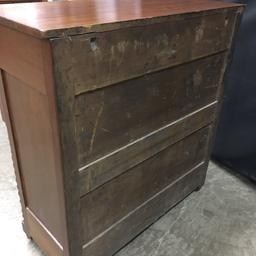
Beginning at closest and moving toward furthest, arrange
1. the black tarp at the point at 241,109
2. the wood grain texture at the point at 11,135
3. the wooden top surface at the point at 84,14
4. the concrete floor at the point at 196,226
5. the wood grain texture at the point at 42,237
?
the wooden top surface at the point at 84,14 → the wood grain texture at the point at 11,135 → the wood grain texture at the point at 42,237 → the concrete floor at the point at 196,226 → the black tarp at the point at 241,109

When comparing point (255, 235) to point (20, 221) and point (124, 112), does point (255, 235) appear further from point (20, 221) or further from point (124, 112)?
point (20, 221)

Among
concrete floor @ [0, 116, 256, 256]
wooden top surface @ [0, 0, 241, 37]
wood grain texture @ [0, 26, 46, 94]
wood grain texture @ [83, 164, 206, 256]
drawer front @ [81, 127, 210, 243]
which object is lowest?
concrete floor @ [0, 116, 256, 256]

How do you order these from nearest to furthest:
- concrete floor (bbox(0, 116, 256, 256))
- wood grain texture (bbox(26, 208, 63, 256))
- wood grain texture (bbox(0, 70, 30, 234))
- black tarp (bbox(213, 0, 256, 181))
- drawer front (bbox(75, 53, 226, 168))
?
1. drawer front (bbox(75, 53, 226, 168))
2. wood grain texture (bbox(0, 70, 30, 234))
3. wood grain texture (bbox(26, 208, 63, 256))
4. concrete floor (bbox(0, 116, 256, 256))
5. black tarp (bbox(213, 0, 256, 181))

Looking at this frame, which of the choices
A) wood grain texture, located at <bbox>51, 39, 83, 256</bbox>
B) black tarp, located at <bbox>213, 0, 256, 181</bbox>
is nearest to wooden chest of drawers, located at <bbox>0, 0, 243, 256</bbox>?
wood grain texture, located at <bbox>51, 39, 83, 256</bbox>

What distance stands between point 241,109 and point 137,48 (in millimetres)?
993

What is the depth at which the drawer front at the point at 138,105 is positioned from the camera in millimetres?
909

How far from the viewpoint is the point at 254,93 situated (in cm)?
162

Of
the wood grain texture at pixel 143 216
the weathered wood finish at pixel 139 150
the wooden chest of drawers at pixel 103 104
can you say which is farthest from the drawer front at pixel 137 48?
the wood grain texture at pixel 143 216

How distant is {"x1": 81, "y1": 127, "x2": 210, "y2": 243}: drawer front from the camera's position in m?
1.08

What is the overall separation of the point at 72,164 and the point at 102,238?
16.8 inches

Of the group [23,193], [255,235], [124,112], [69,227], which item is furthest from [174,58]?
[255,235]

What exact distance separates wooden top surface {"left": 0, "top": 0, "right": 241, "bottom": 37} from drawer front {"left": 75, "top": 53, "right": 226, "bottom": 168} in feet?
0.62

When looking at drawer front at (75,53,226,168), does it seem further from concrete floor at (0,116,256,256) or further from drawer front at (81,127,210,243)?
concrete floor at (0,116,256,256)

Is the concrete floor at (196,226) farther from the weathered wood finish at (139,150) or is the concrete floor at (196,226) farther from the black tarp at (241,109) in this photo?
the weathered wood finish at (139,150)
